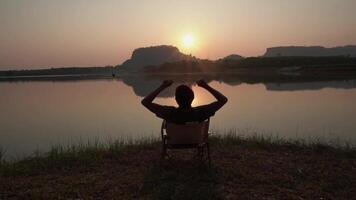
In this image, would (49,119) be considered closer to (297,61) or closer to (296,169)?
(296,169)

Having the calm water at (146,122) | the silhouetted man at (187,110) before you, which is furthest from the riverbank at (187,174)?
the calm water at (146,122)

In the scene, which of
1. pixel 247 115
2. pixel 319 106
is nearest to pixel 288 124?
pixel 247 115

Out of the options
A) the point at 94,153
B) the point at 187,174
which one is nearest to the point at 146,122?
the point at 94,153

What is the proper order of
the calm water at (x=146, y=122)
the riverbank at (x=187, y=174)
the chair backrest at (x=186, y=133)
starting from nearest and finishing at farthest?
the riverbank at (x=187, y=174) < the chair backrest at (x=186, y=133) < the calm water at (x=146, y=122)

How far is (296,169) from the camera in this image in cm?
686

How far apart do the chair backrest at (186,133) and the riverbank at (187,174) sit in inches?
19.8

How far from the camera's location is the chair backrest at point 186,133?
6527 millimetres

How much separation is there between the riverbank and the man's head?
1.09 metres

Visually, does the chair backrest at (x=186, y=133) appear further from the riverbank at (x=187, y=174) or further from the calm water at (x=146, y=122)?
the calm water at (x=146, y=122)

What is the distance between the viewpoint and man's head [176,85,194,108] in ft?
21.4

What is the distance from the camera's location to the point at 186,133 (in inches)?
257

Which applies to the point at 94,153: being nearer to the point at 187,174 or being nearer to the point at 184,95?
the point at 187,174

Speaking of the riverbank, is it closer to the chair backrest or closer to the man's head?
the chair backrest

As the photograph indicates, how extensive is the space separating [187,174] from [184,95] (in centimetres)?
124
